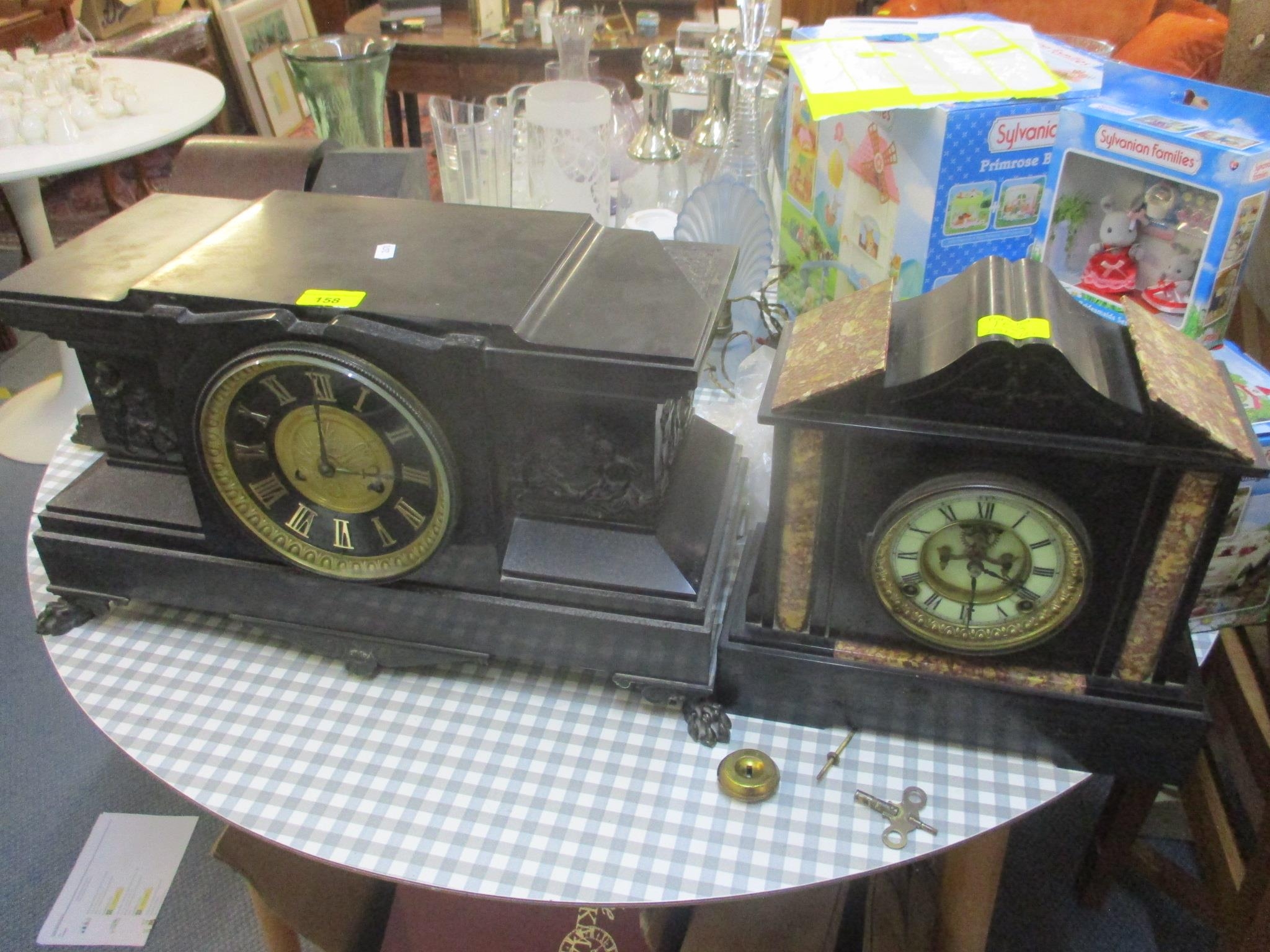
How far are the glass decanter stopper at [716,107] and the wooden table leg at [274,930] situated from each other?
1117 millimetres

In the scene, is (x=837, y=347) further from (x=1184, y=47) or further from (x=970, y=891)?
(x=1184, y=47)

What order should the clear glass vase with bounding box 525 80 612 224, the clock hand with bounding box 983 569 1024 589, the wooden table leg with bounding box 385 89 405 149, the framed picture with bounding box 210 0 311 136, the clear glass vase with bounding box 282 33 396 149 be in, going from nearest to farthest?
1. the clock hand with bounding box 983 569 1024 589
2. the clear glass vase with bounding box 525 80 612 224
3. the clear glass vase with bounding box 282 33 396 149
4. the wooden table leg with bounding box 385 89 405 149
5. the framed picture with bounding box 210 0 311 136

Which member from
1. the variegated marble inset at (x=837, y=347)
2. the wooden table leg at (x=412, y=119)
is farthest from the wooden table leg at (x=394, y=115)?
the variegated marble inset at (x=837, y=347)

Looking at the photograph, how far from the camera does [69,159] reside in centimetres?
178

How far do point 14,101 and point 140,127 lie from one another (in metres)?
0.22

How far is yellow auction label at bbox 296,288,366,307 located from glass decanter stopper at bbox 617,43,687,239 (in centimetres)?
68

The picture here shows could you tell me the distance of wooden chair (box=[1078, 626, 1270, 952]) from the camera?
43.4 inches

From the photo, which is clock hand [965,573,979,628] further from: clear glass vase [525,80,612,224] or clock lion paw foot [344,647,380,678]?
clear glass vase [525,80,612,224]

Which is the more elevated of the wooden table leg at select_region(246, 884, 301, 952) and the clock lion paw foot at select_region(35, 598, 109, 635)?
the clock lion paw foot at select_region(35, 598, 109, 635)

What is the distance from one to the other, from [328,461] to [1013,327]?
551mm

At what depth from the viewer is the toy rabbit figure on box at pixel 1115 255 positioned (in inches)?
46.9

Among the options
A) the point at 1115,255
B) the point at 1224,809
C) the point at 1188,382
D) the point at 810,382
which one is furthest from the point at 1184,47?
the point at 810,382

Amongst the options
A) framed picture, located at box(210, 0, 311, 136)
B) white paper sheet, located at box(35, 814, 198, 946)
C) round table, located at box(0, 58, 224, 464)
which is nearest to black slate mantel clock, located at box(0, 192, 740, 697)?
white paper sheet, located at box(35, 814, 198, 946)

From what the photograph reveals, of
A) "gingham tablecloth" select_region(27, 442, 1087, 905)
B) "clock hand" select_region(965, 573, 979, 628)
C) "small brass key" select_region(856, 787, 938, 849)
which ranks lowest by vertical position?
"gingham tablecloth" select_region(27, 442, 1087, 905)
